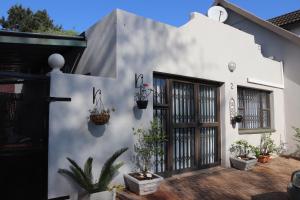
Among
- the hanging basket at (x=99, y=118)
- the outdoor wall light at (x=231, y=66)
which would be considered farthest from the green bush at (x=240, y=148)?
the hanging basket at (x=99, y=118)

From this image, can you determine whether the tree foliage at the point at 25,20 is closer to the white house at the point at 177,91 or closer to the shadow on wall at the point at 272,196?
the white house at the point at 177,91

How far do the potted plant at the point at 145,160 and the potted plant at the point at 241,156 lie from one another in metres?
2.88

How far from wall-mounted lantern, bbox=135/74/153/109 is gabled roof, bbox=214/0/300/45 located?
6.75m

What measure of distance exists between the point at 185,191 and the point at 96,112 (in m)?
2.46

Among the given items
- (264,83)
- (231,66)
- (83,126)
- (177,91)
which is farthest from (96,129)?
(264,83)

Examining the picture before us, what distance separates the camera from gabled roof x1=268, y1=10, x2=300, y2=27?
11.2 meters

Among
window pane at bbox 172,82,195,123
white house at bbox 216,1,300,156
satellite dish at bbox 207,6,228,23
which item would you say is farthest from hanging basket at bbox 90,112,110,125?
white house at bbox 216,1,300,156

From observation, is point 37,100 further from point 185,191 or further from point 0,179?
point 185,191

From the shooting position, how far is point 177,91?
23.1 ft

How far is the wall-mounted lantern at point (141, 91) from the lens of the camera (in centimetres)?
584

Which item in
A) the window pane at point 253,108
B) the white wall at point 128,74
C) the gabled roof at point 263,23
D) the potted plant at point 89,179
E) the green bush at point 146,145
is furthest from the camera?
the gabled roof at point 263,23

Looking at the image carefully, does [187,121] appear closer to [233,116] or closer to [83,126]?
[233,116]

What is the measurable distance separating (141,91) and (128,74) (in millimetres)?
479

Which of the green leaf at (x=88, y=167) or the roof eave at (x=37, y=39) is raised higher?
the roof eave at (x=37, y=39)
